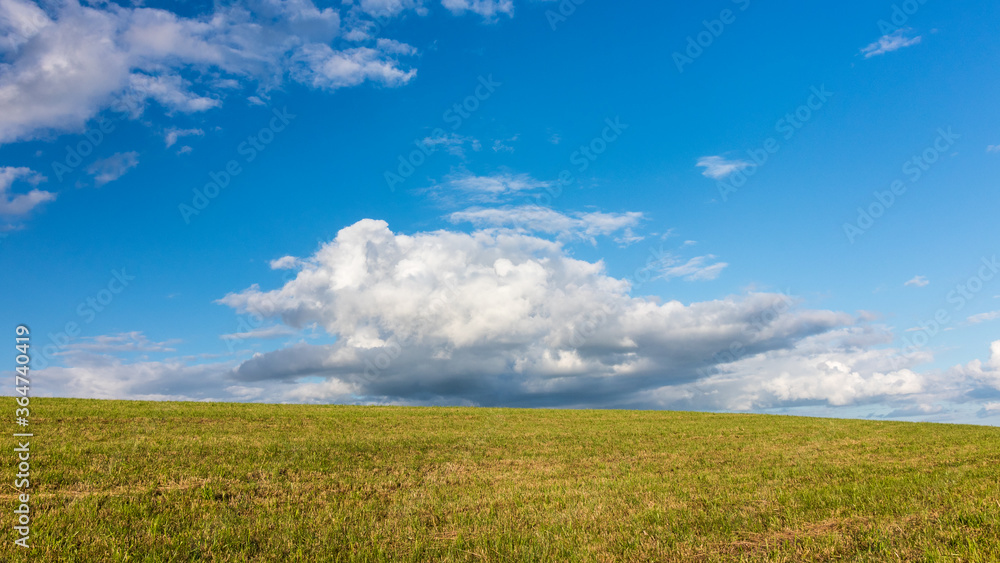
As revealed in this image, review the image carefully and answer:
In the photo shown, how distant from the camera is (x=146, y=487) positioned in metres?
13.7

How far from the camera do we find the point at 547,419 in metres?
44.2

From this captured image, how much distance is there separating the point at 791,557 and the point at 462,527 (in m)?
6.01

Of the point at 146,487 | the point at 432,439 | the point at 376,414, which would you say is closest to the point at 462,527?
the point at 146,487

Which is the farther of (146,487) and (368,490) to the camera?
(368,490)

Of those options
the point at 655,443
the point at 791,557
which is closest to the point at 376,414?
the point at 655,443

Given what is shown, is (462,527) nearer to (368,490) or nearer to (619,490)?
(368,490)

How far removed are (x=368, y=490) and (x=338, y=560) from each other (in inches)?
233

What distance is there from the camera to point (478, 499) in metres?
13.5

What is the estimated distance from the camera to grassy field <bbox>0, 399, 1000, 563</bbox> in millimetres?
9258

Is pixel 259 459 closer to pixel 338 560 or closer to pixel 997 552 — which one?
pixel 338 560

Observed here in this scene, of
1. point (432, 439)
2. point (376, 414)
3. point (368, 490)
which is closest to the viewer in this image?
point (368, 490)

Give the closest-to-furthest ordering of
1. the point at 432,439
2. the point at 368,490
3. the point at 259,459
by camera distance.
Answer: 1. the point at 368,490
2. the point at 259,459
3. the point at 432,439

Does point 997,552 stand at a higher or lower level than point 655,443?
higher

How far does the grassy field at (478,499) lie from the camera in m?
9.26
